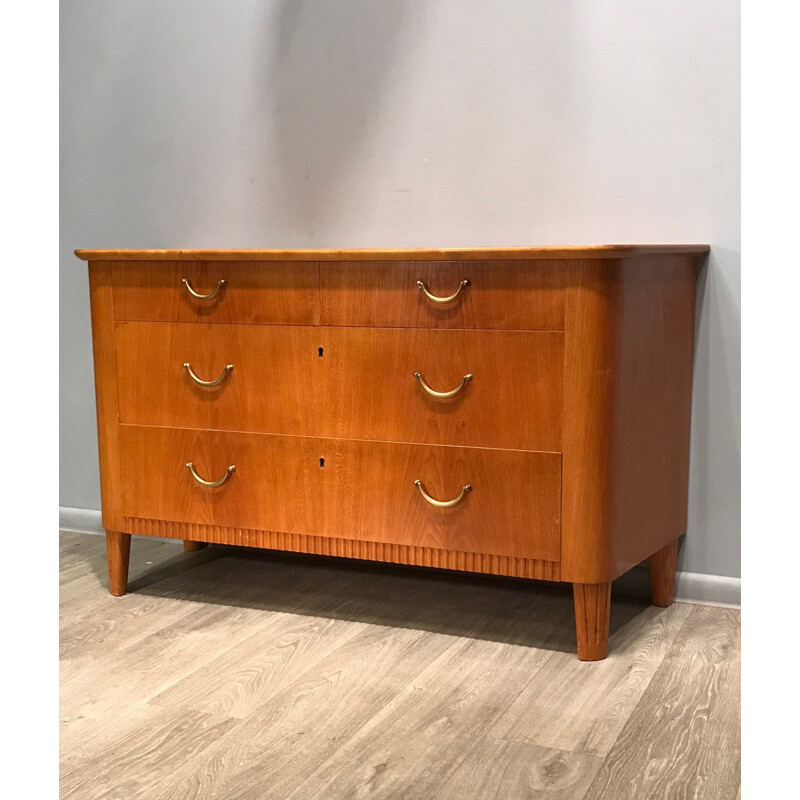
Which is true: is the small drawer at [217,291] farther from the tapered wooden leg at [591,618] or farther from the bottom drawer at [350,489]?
the tapered wooden leg at [591,618]

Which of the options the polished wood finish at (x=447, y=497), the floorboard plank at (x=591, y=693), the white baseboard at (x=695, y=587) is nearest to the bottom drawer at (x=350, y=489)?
the polished wood finish at (x=447, y=497)

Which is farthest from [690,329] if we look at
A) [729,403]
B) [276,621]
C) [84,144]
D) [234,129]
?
[84,144]

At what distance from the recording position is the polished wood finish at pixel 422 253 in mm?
1612

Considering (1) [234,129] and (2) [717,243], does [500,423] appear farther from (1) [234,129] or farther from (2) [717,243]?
(1) [234,129]

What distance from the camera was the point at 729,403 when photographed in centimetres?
196

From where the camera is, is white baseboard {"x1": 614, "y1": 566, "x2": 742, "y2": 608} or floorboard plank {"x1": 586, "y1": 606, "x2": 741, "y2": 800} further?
white baseboard {"x1": 614, "y1": 566, "x2": 742, "y2": 608}

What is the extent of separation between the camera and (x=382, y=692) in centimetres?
158

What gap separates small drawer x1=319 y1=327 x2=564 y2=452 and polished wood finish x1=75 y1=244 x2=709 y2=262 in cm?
14

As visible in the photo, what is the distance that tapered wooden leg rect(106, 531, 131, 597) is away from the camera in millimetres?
2107

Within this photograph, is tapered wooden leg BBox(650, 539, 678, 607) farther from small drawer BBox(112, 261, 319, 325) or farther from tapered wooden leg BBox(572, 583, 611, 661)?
small drawer BBox(112, 261, 319, 325)

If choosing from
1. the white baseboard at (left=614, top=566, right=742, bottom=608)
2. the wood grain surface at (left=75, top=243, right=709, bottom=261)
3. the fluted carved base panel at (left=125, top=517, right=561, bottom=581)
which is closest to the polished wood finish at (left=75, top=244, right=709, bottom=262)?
the wood grain surface at (left=75, top=243, right=709, bottom=261)

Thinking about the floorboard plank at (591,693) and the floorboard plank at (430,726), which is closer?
the floorboard plank at (430,726)

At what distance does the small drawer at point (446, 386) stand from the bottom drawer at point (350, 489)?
0.03m

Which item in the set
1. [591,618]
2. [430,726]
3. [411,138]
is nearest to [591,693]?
[591,618]
